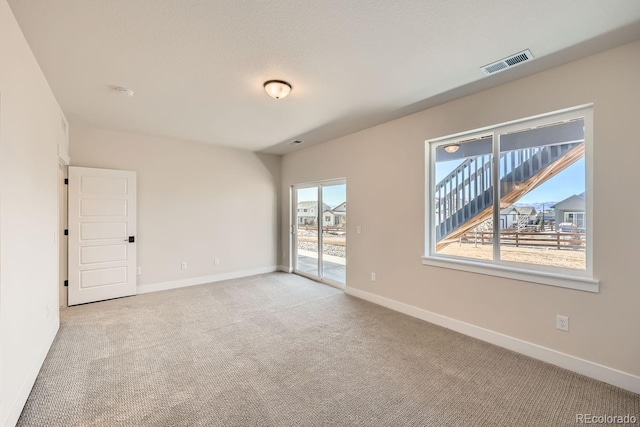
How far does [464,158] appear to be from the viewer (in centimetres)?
334

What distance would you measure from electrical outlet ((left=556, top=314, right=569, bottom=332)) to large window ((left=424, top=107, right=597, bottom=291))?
30cm

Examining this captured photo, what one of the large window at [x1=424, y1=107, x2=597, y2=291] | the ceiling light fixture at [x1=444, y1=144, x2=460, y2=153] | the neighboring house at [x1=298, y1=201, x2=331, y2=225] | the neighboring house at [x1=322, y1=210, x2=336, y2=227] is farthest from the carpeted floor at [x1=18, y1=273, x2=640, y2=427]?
the neighboring house at [x1=298, y1=201, x2=331, y2=225]

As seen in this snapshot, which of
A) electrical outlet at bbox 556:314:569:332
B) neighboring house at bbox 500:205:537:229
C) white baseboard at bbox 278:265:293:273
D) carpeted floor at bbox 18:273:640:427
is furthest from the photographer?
white baseboard at bbox 278:265:293:273

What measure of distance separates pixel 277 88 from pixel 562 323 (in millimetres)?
3467

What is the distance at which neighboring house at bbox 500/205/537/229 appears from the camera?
2.82 m

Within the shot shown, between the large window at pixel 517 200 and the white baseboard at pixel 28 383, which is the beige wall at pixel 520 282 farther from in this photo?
the white baseboard at pixel 28 383

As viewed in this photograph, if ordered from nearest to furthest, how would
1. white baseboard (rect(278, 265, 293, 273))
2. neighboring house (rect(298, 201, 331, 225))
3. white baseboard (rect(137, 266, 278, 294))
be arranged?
white baseboard (rect(137, 266, 278, 294)) < neighboring house (rect(298, 201, 331, 225)) < white baseboard (rect(278, 265, 293, 273))

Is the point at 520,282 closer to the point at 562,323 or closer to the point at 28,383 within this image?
the point at 562,323

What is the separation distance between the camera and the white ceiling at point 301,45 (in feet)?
5.89

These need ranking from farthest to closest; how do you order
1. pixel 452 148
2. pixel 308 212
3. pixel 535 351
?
pixel 308 212 < pixel 452 148 < pixel 535 351

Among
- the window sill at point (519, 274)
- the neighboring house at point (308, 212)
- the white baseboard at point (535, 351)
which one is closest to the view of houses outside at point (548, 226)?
the window sill at point (519, 274)

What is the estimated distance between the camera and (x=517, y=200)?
289 centimetres

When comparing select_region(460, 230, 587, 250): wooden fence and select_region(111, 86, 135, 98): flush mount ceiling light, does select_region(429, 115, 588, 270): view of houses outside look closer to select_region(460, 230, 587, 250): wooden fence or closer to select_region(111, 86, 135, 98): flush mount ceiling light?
select_region(460, 230, 587, 250): wooden fence

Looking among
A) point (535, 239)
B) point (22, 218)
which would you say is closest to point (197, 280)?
point (22, 218)
